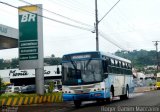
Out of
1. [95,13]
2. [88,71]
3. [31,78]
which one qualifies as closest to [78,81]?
[88,71]

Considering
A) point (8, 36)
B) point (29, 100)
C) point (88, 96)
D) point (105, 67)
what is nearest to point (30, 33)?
point (8, 36)

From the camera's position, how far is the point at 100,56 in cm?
2548

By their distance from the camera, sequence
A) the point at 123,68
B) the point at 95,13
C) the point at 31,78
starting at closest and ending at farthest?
1. the point at 123,68
2. the point at 95,13
3. the point at 31,78

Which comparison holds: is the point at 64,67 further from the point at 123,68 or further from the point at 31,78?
the point at 31,78

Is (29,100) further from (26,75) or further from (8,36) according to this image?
(26,75)

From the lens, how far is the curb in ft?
95.4

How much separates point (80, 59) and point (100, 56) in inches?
45.9

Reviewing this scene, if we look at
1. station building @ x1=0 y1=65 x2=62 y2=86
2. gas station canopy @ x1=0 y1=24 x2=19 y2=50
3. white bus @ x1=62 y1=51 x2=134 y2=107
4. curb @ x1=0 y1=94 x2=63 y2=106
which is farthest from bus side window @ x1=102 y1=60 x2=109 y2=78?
station building @ x1=0 y1=65 x2=62 y2=86

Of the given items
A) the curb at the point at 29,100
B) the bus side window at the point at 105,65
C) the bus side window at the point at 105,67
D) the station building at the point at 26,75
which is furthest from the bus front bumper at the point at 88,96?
the station building at the point at 26,75

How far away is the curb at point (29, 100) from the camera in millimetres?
29078

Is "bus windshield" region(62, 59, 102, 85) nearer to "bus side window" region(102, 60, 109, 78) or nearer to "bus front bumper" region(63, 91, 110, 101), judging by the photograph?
"bus side window" region(102, 60, 109, 78)

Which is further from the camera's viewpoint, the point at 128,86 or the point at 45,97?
the point at 128,86

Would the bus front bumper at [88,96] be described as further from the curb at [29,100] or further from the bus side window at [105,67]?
the curb at [29,100]

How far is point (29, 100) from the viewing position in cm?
3094
